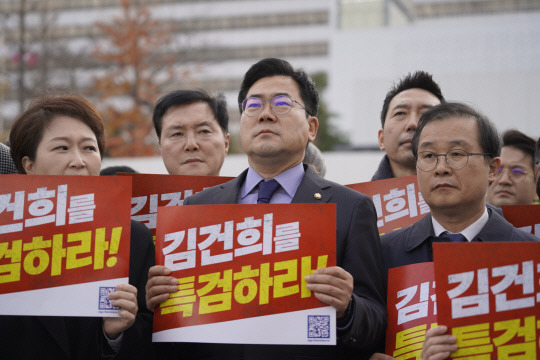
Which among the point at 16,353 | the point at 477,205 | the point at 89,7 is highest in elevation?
the point at 89,7

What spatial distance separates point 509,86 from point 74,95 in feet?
64.0

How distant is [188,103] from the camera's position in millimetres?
4152

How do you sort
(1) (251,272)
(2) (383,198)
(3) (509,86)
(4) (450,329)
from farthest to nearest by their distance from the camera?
1. (3) (509,86)
2. (2) (383,198)
3. (1) (251,272)
4. (4) (450,329)

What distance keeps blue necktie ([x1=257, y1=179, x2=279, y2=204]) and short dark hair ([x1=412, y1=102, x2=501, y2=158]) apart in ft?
2.13

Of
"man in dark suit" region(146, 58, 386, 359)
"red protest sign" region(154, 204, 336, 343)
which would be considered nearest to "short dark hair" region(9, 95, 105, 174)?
"man in dark suit" region(146, 58, 386, 359)

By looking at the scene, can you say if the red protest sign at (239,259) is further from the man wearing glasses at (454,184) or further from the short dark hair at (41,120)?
the short dark hair at (41,120)

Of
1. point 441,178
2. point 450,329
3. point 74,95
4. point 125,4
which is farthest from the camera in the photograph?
point 125,4

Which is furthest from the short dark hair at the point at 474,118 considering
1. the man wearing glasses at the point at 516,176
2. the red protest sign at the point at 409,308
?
the man wearing glasses at the point at 516,176

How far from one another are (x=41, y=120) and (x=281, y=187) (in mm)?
1129

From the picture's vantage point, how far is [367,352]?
282 cm

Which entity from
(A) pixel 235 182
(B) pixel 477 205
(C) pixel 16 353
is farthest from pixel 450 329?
(C) pixel 16 353

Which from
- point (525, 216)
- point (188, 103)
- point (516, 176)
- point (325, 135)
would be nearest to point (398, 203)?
point (525, 216)

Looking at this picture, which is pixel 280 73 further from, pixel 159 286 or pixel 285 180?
pixel 159 286

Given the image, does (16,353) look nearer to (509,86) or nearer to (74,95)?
(74,95)
